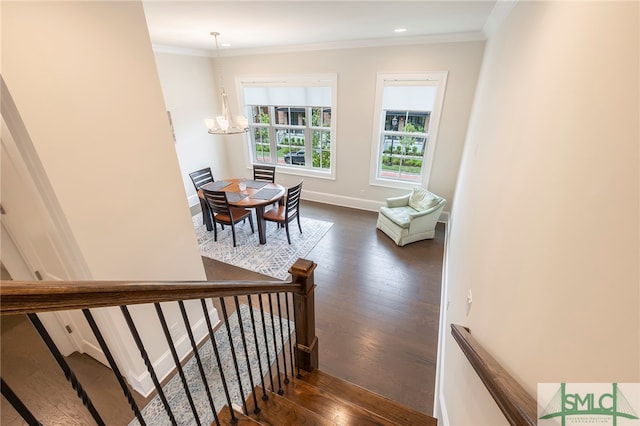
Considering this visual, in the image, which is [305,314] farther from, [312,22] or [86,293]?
[312,22]

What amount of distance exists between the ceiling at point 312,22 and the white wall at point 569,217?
5.70 ft

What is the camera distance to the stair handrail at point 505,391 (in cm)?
70

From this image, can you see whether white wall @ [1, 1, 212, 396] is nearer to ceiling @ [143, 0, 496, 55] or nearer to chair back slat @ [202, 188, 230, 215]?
ceiling @ [143, 0, 496, 55]

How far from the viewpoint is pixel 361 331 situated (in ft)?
9.34

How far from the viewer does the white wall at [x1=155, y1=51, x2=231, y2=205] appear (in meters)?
4.95

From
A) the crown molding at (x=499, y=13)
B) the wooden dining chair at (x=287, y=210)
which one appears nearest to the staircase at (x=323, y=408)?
the wooden dining chair at (x=287, y=210)

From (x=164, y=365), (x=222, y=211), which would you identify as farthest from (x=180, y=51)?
(x=164, y=365)

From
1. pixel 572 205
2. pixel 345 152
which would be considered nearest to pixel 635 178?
pixel 572 205

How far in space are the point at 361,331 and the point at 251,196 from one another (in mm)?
2620

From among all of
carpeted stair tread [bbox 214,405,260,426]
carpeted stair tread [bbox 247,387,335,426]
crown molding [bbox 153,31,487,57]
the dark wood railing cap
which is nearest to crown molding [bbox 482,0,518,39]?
crown molding [bbox 153,31,487,57]

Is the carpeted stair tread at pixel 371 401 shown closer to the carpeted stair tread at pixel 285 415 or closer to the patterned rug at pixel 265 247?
the carpeted stair tread at pixel 285 415

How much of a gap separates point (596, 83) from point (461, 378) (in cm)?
149

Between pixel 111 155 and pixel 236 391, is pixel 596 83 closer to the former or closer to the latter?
pixel 111 155

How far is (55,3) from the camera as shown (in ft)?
4.47
